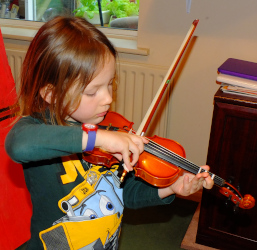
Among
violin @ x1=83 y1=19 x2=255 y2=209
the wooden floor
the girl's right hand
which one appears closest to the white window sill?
the wooden floor

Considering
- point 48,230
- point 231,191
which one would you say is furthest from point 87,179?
point 231,191

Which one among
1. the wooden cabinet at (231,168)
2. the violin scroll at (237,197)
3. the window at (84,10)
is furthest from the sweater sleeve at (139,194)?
the window at (84,10)

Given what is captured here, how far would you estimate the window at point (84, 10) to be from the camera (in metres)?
2.38

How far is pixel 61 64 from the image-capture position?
37.5 inches

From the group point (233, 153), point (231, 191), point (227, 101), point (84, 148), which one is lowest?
point (233, 153)

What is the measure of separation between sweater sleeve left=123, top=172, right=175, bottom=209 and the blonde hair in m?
0.27

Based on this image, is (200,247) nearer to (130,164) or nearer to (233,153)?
(233,153)

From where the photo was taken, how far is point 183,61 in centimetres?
207

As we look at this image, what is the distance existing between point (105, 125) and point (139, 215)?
1.02 metres

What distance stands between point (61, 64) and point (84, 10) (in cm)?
161

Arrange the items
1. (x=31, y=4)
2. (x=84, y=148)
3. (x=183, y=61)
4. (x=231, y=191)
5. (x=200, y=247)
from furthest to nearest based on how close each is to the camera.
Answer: (x=31, y=4) < (x=183, y=61) < (x=200, y=247) < (x=231, y=191) < (x=84, y=148)

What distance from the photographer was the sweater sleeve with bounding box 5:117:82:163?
0.77 metres

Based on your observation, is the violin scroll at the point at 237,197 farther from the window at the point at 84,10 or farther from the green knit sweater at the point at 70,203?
the window at the point at 84,10

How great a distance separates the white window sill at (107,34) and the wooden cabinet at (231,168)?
0.66m
